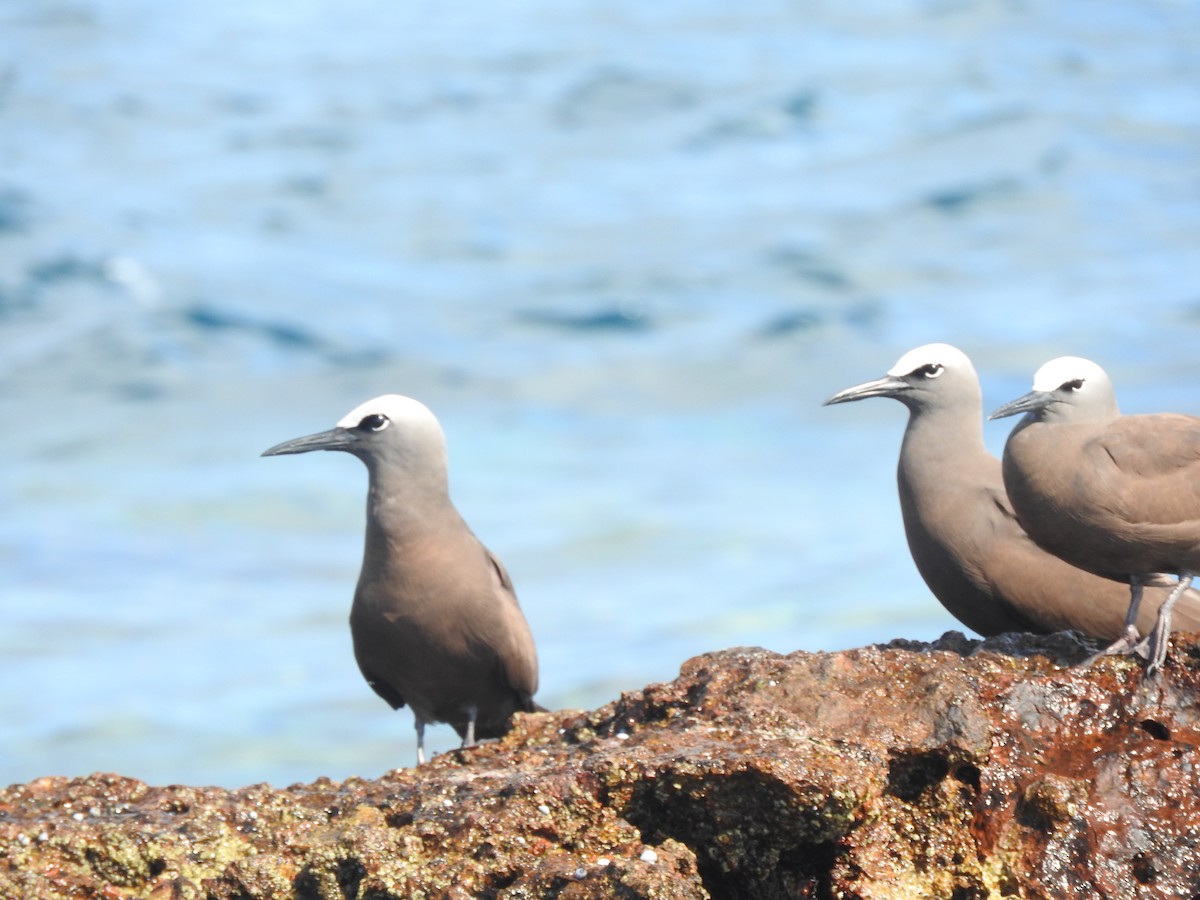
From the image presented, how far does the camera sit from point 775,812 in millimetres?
5020

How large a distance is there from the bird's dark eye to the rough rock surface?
3.29 metres

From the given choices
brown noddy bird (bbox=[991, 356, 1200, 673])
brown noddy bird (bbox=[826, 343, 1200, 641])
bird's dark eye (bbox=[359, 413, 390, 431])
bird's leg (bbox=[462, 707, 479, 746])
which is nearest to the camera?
brown noddy bird (bbox=[991, 356, 1200, 673])

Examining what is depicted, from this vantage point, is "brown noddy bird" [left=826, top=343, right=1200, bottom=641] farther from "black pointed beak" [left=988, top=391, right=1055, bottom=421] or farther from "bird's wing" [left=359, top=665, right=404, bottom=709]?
"bird's wing" [left=359, top=665, right=404, bottom=709]

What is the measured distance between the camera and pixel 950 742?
5.33 meters

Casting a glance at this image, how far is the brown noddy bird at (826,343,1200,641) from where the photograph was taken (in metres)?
7.39

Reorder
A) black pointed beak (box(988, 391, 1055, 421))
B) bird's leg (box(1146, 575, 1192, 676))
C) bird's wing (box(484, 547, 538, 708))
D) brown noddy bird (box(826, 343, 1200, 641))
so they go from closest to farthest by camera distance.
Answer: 1. bird's leg (box(1146, 575, 1192, 676))
2. black pointed beak (box(988, 391, 1055, 421))
3. brown noddy bird (box(826, 343, 1200, 641))
4. bird's wing (box(484, 547, 538, 708))

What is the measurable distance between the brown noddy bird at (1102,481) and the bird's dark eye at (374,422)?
345cm

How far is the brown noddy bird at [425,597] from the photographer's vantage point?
27.8 feet

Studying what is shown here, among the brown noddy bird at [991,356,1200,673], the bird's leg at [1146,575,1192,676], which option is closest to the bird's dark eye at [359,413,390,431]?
the brown noddy bird at [991,356,1200,673]

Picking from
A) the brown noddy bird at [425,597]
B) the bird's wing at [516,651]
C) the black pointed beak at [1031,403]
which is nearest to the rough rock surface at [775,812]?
the black pointed beak at [1031,403]

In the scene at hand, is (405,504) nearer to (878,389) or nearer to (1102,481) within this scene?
(878,389)

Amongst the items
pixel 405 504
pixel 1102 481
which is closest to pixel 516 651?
pixel 405 504

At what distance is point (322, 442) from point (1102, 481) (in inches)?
159

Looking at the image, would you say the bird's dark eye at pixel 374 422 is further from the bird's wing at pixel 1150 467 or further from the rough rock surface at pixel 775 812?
the bird's wing at pixel 1150 467
